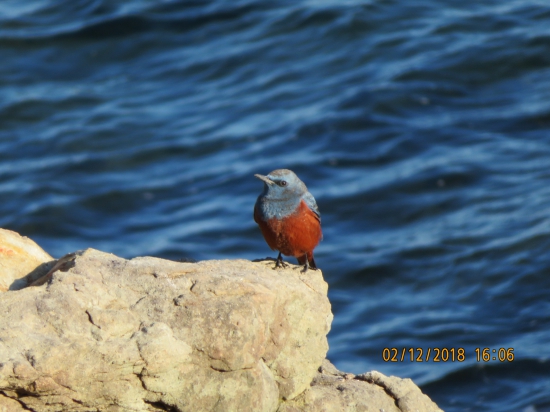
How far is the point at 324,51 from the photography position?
65.6 feet

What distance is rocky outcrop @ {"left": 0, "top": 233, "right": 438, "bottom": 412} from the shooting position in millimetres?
4160

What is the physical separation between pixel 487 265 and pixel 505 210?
5.07 ft

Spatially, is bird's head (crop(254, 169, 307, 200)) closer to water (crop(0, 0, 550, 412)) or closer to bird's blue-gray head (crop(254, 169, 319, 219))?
bird's blue-gray head (crop(254, 169, 319, 219))

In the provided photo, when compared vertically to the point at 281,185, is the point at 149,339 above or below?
below

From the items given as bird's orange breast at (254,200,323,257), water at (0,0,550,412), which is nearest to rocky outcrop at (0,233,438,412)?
bird's orange breast at (254,200,323,257)

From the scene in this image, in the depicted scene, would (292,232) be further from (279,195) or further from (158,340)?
(158,340)

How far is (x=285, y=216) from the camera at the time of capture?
6.73m

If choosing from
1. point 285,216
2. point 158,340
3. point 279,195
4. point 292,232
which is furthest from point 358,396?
point 279,195

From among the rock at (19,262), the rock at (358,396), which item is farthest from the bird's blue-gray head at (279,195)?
the rock at (19,262)

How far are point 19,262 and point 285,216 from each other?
2.20 meters
